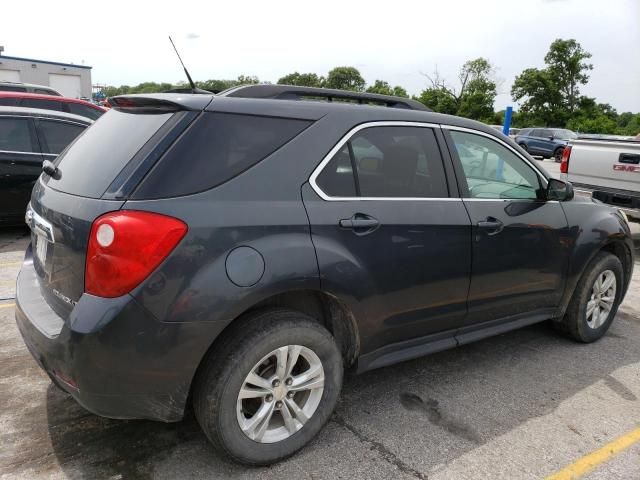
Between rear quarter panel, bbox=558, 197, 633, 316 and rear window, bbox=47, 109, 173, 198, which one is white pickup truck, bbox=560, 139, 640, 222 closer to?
rear quarter panel, bbox=558, 197, 633, 316

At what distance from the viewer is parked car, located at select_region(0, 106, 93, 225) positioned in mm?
6426

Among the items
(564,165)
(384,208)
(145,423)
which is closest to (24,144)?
(145,423)

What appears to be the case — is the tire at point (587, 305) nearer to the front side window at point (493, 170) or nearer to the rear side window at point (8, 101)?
the front side window at point (493, 170)

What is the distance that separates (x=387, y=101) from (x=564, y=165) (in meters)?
6.15

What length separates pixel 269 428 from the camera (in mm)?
2561

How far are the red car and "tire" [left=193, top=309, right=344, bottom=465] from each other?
7.68 meters

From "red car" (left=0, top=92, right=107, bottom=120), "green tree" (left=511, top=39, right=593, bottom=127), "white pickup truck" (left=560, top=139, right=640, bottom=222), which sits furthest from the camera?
"green tree" (left=511, top=39, right=593, bottom=127)

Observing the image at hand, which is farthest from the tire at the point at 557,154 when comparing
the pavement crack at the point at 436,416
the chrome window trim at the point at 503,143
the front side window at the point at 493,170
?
the pavement crack at the point at 436,416

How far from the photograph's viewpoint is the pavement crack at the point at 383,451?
255 cm

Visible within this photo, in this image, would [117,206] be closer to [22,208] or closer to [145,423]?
[145,423]

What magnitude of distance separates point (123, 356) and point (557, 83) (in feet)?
163

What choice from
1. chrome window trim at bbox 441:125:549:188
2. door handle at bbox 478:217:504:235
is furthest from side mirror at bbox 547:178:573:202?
door handle at bbox 478:217:504:235

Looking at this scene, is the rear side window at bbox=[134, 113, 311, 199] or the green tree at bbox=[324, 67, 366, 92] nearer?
the rear side window at bbox=[134, 113, 311, 199]

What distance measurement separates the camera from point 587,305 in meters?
4.11
